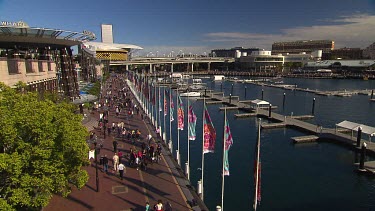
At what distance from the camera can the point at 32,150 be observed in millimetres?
14445

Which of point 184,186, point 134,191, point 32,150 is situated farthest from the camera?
point 184,186

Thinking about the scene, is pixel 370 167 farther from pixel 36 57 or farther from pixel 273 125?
pixel 36 57

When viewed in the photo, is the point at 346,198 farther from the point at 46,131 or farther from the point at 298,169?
the point at 46,131

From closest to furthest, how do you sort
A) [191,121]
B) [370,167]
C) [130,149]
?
[191,121]
[130,149]
[370,167]

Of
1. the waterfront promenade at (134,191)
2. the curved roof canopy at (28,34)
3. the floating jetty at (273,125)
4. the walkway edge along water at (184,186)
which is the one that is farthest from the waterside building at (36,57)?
the floating jetty at (273,125)

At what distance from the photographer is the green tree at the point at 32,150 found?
13.9 metres

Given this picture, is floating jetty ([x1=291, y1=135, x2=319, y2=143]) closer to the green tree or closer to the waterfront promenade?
the waterfront promenade

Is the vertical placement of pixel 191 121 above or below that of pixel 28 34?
below

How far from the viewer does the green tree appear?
13891 millimetres

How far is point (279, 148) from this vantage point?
4672cm

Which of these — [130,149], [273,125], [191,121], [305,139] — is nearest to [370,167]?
[305,139]

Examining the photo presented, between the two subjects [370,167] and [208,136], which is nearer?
[208,136]

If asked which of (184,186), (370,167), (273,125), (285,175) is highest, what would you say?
(184,186)

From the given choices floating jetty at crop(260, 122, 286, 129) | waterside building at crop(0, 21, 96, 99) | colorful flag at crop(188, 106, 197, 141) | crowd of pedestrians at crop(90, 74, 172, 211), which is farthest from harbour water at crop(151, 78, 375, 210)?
waterside building at crop(0, 21, 96, 99)
